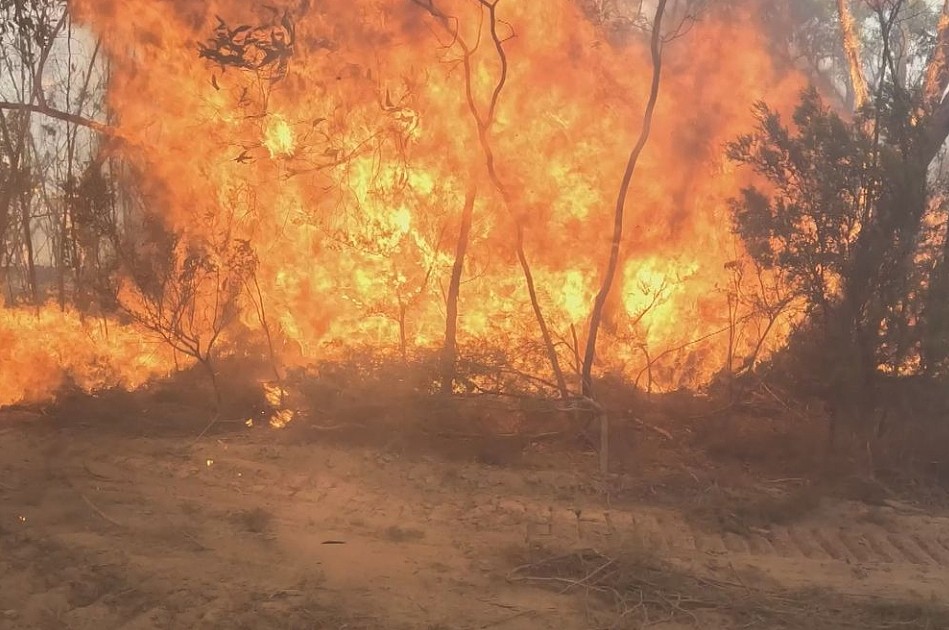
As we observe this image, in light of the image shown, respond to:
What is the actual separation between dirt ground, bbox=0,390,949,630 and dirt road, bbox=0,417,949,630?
2cm

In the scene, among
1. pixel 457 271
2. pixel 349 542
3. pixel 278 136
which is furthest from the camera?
pixel 278 136

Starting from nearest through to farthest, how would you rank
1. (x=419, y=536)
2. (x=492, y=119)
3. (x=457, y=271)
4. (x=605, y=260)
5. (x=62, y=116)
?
1. (x=419, y=536)
2. (x=492, y=119)
3. (x=457, y=271)
4. (x=605, y=260)
5. (x=62, y=116)

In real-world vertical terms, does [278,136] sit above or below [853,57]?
below

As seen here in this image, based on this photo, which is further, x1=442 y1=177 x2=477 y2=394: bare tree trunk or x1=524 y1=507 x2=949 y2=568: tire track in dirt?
x1=442 y1=177 x2=477 y2=394: bare tree trunk

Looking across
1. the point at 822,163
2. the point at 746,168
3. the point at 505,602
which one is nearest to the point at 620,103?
the point at 746,168

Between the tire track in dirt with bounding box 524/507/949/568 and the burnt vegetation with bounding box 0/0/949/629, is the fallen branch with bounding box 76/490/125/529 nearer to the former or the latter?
the burnt vegetation with bounding box 0/0/949/629

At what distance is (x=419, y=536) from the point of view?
7023mm

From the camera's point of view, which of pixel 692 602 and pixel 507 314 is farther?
pixel 507 314

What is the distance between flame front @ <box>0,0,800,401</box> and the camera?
10.7m

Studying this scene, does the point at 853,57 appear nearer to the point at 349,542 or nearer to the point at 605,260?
the point at 605,260

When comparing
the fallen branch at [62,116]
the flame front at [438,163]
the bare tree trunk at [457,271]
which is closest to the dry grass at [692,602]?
the flame front at [438,163]

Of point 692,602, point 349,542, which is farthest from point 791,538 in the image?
point 349,542

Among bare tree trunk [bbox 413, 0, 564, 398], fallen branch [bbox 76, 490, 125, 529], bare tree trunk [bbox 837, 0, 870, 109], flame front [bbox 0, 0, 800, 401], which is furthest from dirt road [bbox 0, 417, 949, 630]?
bare tree trunk [bbox 837, 0, 870, 109]

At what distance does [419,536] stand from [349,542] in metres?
0.65
